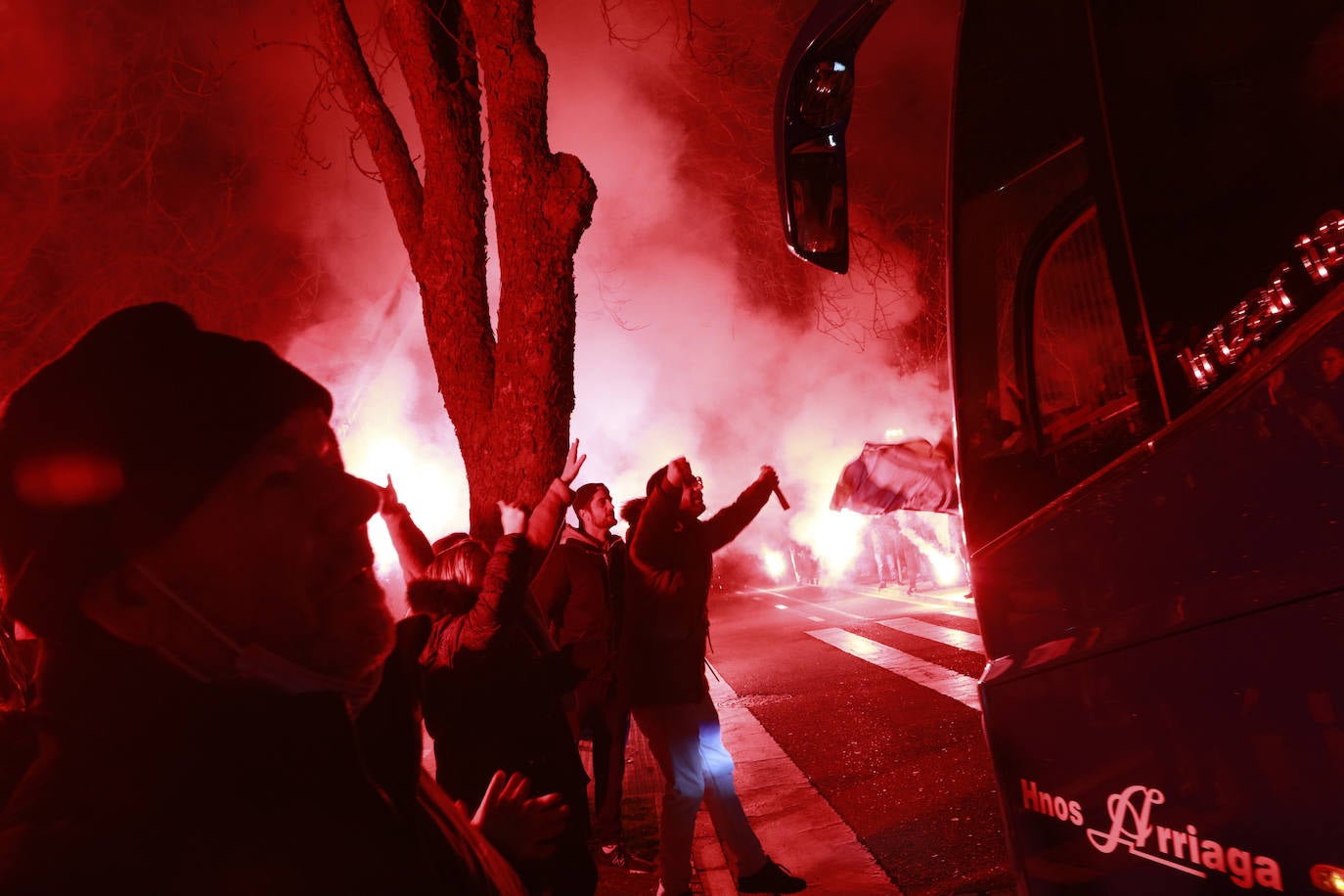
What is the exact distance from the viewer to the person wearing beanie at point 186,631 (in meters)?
0.86

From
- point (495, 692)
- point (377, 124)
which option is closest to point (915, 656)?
point (377, 124)

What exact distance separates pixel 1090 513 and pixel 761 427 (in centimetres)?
3381

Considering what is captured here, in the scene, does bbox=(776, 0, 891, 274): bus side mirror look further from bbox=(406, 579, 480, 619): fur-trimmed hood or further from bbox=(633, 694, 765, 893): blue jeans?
bbox=(633, 694, 765, 893): blue jeans

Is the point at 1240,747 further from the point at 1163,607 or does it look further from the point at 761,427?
the point at 761,427

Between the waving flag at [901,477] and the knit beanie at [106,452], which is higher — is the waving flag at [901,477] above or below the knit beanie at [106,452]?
above

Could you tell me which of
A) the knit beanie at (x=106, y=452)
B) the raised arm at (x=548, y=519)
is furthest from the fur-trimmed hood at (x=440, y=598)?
the knit beanie at (x=106, y=452)

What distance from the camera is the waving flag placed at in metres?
2.74

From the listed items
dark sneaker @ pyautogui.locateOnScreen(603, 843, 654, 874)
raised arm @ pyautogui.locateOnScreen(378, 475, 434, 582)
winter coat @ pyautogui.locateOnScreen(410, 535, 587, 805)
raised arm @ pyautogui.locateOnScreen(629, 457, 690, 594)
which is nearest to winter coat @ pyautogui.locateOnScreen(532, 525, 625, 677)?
dark sneaker @ pyautogui.locateOnScreen(603, 843, 654, 874)

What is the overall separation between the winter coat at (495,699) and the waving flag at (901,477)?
1125mm

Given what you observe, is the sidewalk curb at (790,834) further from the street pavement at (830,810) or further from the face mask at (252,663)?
the face mask at (252,663)

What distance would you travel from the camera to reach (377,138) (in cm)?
527

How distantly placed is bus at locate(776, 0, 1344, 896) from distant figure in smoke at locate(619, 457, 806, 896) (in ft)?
6.43

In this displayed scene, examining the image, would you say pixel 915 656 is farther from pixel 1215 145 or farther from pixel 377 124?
pixel 1215 145

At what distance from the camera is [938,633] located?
1136 centimetres
